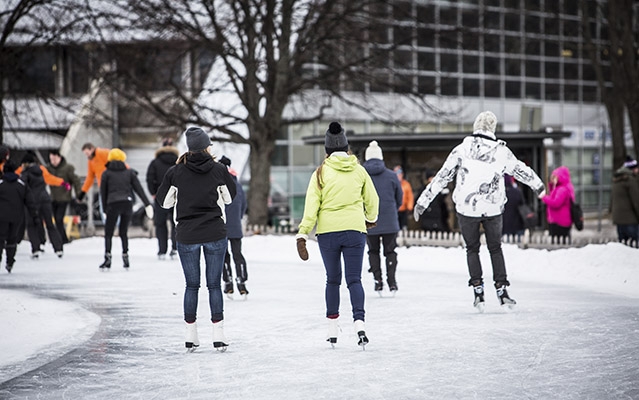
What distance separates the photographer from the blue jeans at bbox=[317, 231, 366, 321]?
8094 millimetres

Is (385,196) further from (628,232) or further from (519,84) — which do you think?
(519,84)

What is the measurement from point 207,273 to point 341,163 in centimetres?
137

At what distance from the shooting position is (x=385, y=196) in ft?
39.8

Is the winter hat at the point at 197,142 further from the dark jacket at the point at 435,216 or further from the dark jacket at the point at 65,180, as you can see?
the dark jacket at the point at 435,216

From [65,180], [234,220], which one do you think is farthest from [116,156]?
[65,180]

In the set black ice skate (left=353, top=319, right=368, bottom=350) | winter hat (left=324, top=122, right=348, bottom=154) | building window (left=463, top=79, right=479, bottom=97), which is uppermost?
building window (left=463, top=79, right=479, bottom=97)

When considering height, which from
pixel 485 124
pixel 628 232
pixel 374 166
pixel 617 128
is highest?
pixel 617 128

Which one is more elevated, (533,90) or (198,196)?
(533,90)

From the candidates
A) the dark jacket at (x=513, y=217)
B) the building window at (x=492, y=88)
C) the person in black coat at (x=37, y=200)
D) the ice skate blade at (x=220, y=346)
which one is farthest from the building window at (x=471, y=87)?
the ice skate blade at (x=220, y=346)

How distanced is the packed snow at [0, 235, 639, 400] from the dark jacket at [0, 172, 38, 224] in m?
0.89

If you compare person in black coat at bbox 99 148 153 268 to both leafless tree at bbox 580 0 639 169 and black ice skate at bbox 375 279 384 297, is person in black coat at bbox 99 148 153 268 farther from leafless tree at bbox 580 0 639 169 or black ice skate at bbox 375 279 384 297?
leafless tree at bbox 580 0 639 169

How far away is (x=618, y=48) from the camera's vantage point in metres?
34.2

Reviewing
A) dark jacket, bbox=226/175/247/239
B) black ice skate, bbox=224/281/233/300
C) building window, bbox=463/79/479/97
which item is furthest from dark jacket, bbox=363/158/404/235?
building window, bbox=463/79/479/97

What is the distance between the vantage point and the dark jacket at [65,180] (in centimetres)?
2008
